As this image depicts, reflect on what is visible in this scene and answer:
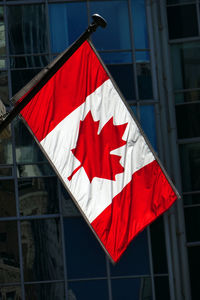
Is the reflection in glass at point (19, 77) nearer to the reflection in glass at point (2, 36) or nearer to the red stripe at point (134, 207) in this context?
the reflection in glass at point (2, 36)

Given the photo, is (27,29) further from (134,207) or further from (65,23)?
(134,207)

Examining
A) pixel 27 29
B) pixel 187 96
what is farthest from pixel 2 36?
pixel 187 96

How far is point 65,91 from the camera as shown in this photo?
11.8m

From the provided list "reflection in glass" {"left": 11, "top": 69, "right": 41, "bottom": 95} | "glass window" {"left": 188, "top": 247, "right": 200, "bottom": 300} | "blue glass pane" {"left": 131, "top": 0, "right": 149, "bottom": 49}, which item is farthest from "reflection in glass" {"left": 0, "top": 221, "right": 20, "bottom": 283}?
"blue glass pane" {"left": 131, "top": 0, "right": 149, "bottom": 49}

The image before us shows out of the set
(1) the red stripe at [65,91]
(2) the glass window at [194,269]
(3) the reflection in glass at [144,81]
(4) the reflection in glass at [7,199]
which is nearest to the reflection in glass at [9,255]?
(4) the reflection in glass at [7,199]

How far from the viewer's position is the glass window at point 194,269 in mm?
18672

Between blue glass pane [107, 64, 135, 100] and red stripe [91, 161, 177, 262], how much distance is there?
6020 mm

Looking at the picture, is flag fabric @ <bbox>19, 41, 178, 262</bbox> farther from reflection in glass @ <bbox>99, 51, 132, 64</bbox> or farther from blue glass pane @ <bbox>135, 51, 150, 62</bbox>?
blue glass pane @ <bbox>135, 51, 150, 62</bbox>

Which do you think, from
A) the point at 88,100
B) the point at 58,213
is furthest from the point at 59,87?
the point at 58,213

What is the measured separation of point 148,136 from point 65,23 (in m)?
3.69

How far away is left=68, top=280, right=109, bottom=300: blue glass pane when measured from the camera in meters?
18.3

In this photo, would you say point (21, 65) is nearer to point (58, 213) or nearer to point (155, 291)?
point (58, 213)

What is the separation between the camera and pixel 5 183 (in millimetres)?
18562

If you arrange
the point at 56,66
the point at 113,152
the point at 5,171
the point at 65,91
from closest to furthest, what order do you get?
the point at 56,66 < the point at 65,91 < the point at 113,152 < the point at 5,171
